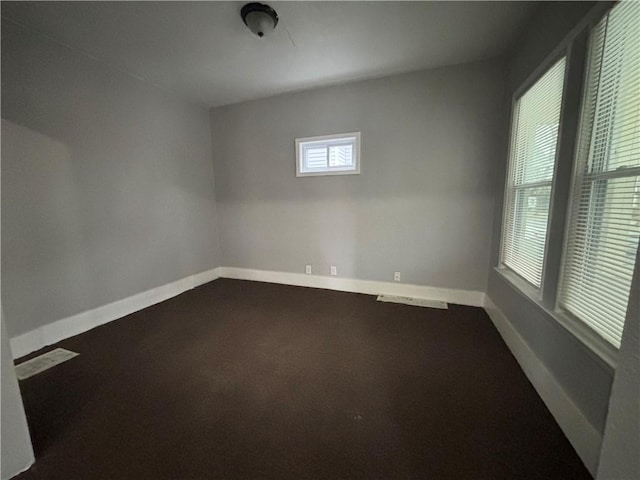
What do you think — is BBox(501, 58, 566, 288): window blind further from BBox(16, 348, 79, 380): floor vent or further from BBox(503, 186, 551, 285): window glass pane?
BBox(16, 348, 79, 380): floor vent

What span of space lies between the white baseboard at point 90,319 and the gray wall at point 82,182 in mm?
69

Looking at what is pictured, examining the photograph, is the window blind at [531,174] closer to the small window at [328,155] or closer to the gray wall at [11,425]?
the small window at [328,155]

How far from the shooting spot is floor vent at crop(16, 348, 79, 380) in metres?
1.94

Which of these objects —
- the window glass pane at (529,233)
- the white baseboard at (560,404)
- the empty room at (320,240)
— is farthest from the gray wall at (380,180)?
the white baseboard at (560,404)

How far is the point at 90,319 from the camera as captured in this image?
264cm

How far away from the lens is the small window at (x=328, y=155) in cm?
337

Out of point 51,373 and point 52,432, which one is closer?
point 52,432

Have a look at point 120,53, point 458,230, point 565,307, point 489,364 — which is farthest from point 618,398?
point 120,53

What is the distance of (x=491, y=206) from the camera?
2.91m

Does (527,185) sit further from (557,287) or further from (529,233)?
(557,287)

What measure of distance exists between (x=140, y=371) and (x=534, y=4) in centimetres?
417

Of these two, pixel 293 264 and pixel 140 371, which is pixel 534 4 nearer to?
pixel 293 264

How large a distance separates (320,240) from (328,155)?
122 centimetres

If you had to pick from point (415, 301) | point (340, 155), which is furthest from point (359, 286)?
point (340, 155)
